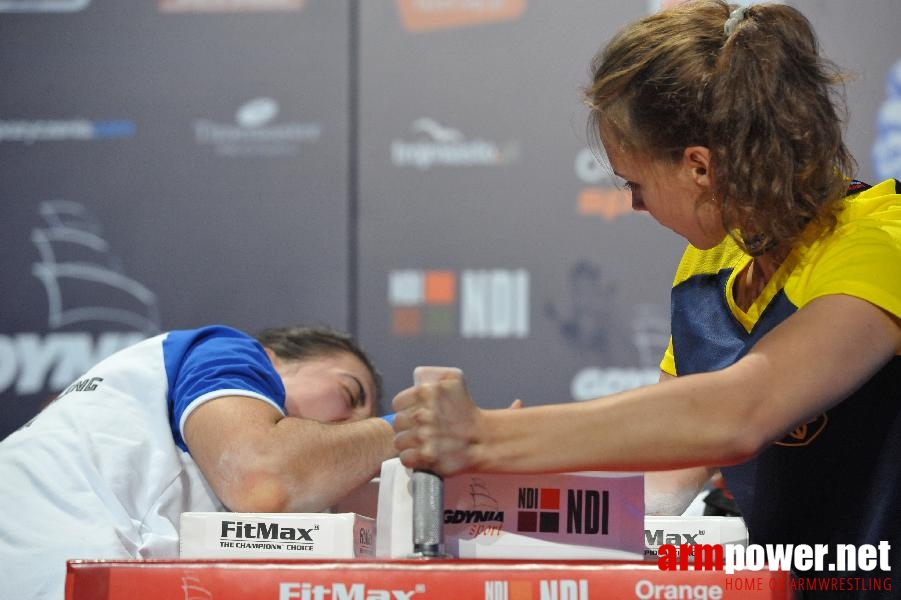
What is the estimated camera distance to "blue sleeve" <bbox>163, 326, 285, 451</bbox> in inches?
56.8

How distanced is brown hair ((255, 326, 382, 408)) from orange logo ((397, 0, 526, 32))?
134cm

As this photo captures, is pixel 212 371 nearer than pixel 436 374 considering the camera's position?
No

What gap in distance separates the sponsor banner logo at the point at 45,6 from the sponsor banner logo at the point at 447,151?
3.34 feet

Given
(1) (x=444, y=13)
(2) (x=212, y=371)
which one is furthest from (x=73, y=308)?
(2) (x=212, y=371)

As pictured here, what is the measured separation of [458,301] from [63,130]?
124cm

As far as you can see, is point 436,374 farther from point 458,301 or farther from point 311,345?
point 458,301

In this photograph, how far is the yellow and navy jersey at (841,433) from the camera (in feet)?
3.26

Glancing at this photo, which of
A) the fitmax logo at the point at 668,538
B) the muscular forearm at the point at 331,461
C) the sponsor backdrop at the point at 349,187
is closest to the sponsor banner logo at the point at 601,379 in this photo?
the sponsor backdrop at the point at 349,187

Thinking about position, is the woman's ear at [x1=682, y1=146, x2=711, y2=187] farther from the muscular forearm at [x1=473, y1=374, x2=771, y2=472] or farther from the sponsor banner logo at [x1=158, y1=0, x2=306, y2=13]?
the sponsor banner logo at [x1=158, y1=0, x2=306, y2=13]

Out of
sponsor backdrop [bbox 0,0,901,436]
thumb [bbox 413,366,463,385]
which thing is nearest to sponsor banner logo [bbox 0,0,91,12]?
sponsor backdrop [bbox 0,0,901,436]

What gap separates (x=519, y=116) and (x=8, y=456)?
1.89 meters

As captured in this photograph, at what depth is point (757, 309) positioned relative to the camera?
118 centimetres

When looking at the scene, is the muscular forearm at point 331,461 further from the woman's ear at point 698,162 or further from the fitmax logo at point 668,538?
the woman's ear at point 698,162

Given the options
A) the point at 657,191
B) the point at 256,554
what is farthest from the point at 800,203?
the point at 256,554
